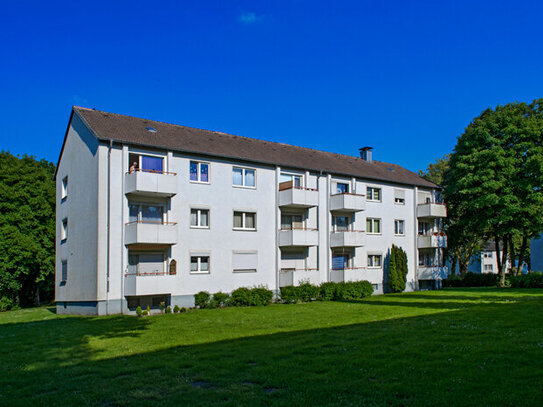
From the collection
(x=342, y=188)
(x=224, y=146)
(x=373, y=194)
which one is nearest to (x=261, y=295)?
(x=224, y=146)

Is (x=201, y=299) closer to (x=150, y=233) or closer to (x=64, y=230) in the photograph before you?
(x=150, y=233)

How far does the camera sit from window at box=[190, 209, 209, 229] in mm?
26719

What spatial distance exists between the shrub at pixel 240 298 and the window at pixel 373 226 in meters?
12.3

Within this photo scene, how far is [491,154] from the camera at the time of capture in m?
37.2

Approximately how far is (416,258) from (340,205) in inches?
399

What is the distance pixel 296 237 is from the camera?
29453 millimetres

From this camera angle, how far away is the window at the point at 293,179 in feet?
101

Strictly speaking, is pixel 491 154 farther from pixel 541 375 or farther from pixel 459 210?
pixel 541 375

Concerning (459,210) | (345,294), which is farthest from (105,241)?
(459,210)

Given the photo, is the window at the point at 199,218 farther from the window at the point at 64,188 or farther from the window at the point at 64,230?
the window at the point at 64,188

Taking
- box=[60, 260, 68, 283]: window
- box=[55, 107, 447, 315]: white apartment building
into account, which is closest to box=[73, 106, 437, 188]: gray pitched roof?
box=[55, 107, 447, 315]: white apartment building

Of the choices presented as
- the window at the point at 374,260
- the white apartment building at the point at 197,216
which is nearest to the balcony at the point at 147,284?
the white apartment building at the point at 197,216

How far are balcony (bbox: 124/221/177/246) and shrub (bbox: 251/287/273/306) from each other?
575 cm

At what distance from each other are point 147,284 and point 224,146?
10.2 meters
